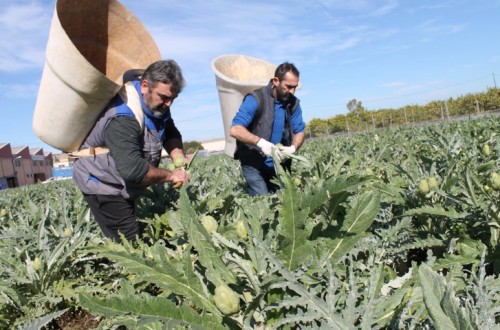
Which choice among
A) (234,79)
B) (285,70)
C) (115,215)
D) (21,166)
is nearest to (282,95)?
(285,70)

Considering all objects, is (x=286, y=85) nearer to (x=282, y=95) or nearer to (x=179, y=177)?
(x=282, y=95)

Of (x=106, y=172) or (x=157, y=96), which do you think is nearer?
(x=157, y=96)

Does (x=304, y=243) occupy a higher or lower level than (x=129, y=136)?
lower

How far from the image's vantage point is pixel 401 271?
1.88 metres

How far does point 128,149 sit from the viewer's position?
2.64m

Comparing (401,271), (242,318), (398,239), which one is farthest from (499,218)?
(242,318)

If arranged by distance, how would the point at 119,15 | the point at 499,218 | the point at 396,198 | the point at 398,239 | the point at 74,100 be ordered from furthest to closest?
the point at 119,15 < the point at 74,100 < the point at 396,198 < the point at 398,239 < the point at 499,218

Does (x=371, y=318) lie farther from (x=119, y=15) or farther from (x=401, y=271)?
(x=119, y=15)

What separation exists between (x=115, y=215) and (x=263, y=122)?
1.72m

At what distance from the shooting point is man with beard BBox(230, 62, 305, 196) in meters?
3.93

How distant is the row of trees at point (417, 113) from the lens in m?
36.8

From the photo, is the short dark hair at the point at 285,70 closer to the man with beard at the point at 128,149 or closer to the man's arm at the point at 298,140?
the man's arm at the point at 298,140

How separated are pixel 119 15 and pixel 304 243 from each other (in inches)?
102

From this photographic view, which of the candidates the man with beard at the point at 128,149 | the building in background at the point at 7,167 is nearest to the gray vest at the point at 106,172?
the man with beard at the point at 128,149
